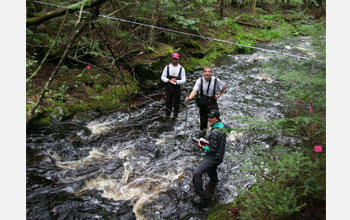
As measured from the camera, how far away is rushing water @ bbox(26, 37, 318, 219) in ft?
15.1

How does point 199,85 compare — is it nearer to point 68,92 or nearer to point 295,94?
point 295,94

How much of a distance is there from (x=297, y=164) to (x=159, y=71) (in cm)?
926

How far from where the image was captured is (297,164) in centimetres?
289

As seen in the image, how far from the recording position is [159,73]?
11461 mm

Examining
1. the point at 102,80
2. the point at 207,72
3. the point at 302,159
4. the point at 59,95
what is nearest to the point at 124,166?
the point at 207,72

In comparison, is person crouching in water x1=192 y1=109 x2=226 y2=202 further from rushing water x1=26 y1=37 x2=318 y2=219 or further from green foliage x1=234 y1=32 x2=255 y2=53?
green foliage x1=234 y1=32 x2=255 y2=53

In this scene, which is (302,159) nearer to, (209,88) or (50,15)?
(50,15)

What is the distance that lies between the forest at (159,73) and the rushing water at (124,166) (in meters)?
0.58

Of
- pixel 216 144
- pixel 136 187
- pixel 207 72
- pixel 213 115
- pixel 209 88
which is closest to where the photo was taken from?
pixel 213 115

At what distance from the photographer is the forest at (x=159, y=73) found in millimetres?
2818

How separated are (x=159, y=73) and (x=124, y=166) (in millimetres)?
6427

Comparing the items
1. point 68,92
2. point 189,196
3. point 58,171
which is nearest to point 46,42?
point 68,92

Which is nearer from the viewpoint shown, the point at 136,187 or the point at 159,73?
the point at 136,187

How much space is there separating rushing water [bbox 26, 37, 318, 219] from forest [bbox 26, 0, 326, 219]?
58 centimetres
